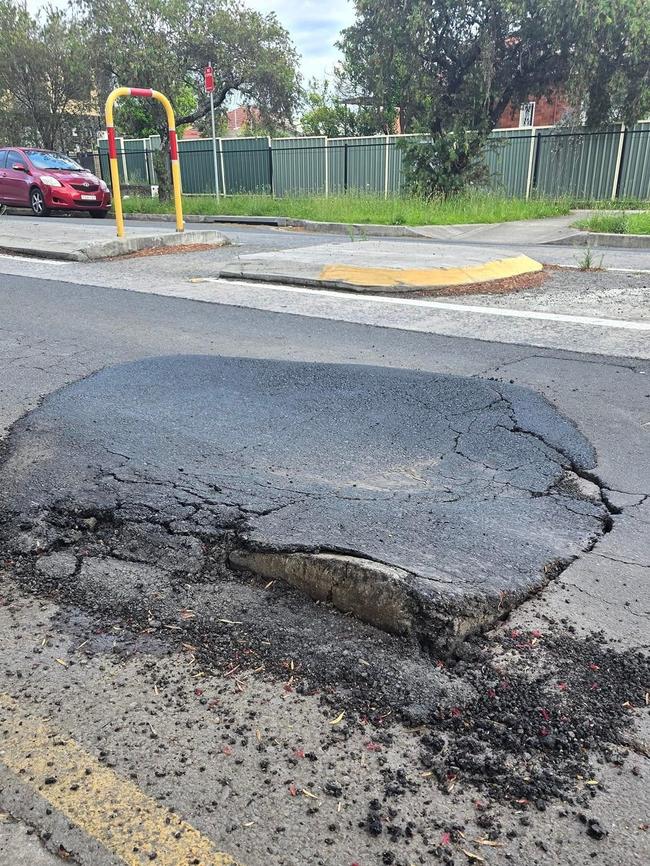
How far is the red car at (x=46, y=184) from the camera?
19.2m

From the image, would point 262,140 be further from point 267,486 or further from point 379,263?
point 267,486

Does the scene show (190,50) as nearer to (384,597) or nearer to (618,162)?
(618,162)

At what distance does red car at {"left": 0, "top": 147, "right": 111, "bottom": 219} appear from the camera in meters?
19.2

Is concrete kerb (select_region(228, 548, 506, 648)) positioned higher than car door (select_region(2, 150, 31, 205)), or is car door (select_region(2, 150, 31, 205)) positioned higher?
A: car door (select_region(2, 150, 31, 205))

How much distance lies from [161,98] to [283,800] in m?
12.4

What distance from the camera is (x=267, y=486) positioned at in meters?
3.45

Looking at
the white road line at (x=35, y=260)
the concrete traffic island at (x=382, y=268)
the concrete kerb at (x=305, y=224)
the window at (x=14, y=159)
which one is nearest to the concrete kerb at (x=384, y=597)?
the concrete traffic island at (x=382, y=268)

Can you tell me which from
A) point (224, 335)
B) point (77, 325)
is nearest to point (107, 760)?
point (224, 335)

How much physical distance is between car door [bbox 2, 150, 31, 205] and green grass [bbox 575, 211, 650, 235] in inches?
553

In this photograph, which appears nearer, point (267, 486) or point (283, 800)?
point (283, 800)

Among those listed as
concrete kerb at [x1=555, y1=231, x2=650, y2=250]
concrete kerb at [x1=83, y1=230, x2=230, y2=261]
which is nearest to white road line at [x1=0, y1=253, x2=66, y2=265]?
concrete kerb at [x1=83, y1=230, x2=230, y2=261]

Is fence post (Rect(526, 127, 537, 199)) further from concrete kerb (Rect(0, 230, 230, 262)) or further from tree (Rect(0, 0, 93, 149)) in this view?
tree (Rect(0, 0, 93, 149))

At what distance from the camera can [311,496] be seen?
10.9 ft

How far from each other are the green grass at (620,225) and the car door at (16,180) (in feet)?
46.1
